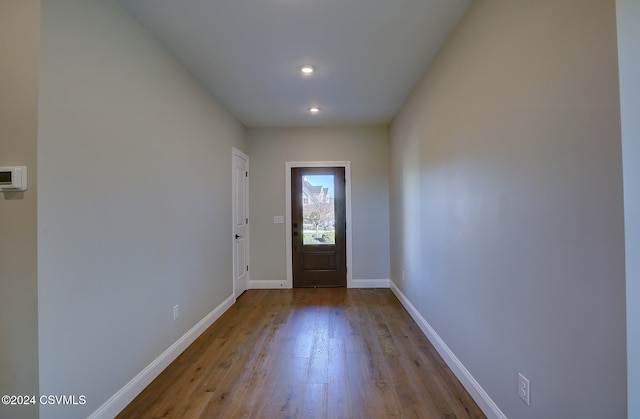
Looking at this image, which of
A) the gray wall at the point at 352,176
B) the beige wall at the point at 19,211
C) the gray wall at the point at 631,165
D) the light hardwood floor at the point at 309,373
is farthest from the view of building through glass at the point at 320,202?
the gray wall at the point at 631,165

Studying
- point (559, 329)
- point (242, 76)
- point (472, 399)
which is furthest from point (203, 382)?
point (242, 76)

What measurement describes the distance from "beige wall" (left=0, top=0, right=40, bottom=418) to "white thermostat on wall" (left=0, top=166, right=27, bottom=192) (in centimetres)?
2

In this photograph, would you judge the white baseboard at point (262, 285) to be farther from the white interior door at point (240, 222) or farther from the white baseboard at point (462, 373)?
the white baseboard at point (462, 373)

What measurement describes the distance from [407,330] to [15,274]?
297 cm

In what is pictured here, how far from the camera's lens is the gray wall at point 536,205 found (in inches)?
37.2

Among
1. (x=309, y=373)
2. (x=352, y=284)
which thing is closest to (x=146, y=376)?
(x=309, y=373)

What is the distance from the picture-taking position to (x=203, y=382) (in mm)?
2039

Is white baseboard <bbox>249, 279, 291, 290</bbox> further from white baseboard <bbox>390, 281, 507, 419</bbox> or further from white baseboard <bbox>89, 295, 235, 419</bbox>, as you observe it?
white baseboard <bbox>390, 281, 507, 419</bbox>

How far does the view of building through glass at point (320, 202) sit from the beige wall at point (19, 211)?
135 inches

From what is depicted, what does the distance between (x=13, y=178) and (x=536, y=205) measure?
235 cm

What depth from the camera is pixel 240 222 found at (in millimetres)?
4141

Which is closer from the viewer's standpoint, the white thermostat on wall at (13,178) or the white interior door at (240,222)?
the white thermostat on wall at (13,178)

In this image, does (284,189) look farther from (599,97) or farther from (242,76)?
(599,97)

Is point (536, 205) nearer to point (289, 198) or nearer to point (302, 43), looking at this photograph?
point (302, 43)
